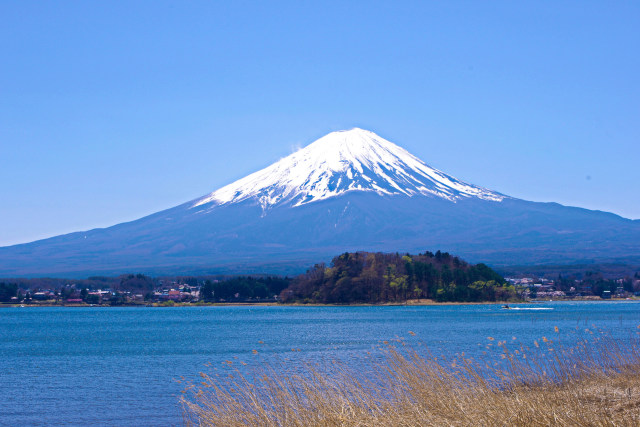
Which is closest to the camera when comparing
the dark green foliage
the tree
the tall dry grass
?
the tall dry grass

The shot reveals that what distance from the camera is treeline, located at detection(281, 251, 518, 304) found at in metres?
92.9

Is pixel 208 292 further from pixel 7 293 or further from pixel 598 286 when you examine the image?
pixel 598 286

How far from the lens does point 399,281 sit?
3664 inches

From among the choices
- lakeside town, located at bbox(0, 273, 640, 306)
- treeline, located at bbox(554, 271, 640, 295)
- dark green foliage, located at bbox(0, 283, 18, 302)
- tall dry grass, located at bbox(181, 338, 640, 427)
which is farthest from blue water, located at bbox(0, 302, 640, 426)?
dark green foliage, located at bbox(0, 283, 18, 302)

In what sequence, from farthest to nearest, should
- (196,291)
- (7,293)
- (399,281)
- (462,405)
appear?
1. (196,291)
2. (7,293)
3. (399,281)
4. (462,405)

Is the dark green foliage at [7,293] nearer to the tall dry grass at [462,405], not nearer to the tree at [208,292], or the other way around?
the tree at [208,292]

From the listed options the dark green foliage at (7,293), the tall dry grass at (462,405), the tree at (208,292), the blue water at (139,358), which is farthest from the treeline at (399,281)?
the tall dry grass at (462,405)

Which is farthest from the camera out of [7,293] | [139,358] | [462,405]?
[7,293]

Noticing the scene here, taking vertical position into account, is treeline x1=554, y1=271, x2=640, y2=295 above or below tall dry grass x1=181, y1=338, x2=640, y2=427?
above

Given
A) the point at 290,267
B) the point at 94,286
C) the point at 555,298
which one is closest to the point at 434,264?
the point at 555,298

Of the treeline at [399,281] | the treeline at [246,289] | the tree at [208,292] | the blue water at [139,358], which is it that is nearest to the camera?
the blue water at [139,358]

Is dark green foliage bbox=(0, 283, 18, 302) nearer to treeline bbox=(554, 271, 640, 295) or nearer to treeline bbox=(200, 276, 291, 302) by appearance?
treeline bbox=(200, 276, 291, 302)

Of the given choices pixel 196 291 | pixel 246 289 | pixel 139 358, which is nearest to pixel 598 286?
pixel 246 289

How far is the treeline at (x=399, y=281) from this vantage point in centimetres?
9294
